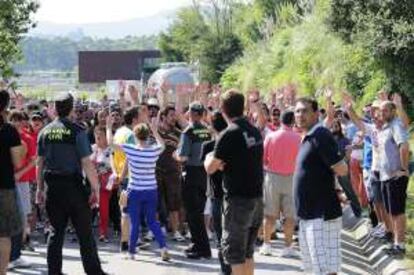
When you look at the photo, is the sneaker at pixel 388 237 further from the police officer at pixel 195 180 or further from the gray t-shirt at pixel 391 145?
the police officer at pixel 195 180

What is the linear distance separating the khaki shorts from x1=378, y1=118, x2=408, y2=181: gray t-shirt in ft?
4.77

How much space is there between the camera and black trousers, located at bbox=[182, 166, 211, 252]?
11234 mm

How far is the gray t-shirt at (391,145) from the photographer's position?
1053 cm

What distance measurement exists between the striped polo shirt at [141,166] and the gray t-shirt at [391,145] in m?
2.95

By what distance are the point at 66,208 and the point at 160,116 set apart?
157 inches

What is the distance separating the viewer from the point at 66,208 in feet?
29.5

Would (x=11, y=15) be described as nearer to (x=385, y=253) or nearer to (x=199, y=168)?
(x=199, y=168)

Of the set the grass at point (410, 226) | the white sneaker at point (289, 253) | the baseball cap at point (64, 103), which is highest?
the baseball cap at point (64, 103)

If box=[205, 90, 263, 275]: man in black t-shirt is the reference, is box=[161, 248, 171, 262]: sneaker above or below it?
below

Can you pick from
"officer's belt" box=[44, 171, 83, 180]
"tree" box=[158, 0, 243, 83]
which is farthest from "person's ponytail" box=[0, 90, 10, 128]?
"tree" box=[158, 0, 243, 83]

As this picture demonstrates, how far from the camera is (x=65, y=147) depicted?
29.3 feet

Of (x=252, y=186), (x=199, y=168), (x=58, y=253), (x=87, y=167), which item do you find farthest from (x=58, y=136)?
(x=199, y=168)

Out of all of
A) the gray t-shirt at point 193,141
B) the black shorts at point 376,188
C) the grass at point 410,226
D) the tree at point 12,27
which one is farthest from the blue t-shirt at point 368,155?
the tree at point 12,27

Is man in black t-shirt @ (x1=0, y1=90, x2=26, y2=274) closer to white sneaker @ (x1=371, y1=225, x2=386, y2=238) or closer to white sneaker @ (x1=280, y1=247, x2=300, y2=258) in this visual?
white sneaker @ (x1=280, y1=247, x2=300, y2=258)
